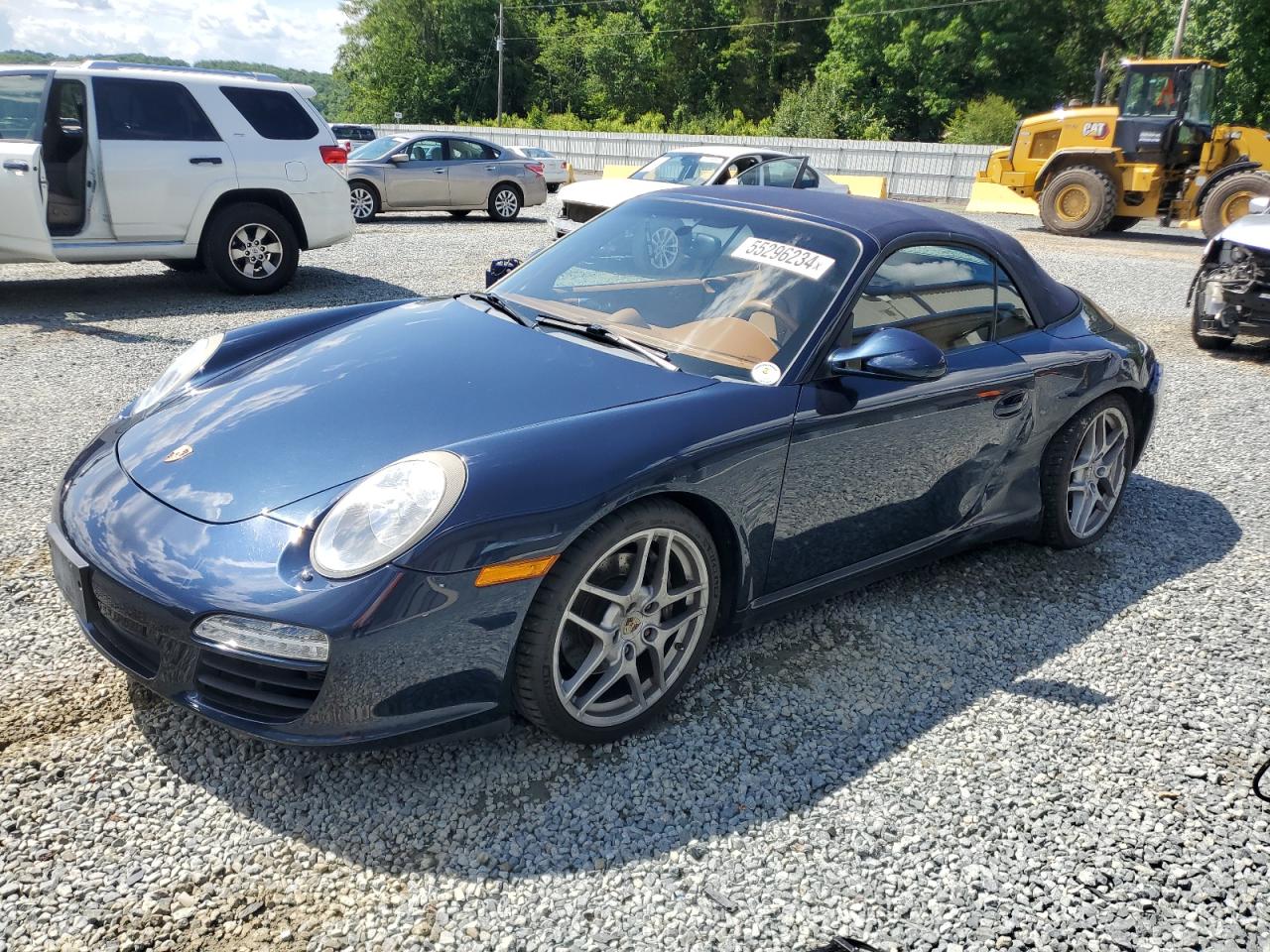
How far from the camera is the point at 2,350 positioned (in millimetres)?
6598

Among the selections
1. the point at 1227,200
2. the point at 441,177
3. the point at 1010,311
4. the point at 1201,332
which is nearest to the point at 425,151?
the point at 441,177

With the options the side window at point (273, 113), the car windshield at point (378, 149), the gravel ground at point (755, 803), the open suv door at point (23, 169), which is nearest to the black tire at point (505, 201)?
the car windshield at point (378, 149)

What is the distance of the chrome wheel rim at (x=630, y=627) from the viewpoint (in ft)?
8.46

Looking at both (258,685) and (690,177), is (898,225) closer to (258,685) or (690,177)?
(258,685)

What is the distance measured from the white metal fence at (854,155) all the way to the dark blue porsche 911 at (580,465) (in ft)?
79.1

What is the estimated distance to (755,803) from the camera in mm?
2533

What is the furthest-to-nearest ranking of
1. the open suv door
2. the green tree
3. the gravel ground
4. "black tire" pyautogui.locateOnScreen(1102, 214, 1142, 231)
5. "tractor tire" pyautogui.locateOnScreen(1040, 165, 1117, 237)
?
the green tree → "black tire" pyautogui.locateOnScreen(1102, 214, 1142, 231) → "tractor tire" pyautogui.locateOnScreen(1040, 165, 1117, 237) → the open suv door → the gravel ground

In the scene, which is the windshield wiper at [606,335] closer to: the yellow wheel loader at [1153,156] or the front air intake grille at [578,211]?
the front air intake grille at [578,211]

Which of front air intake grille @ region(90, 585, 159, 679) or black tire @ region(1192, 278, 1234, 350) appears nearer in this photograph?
front air intake grille @ region(90, 585, 159, 679)

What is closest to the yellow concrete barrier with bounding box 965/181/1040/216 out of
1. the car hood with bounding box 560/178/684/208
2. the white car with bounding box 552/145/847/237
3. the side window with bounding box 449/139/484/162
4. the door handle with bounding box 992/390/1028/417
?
the white car with bounding box 552/145/847/237

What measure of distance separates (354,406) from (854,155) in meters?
30.0

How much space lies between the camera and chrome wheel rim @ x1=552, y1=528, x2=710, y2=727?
8.46ft

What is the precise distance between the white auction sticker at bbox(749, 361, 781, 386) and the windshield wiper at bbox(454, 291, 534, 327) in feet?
2.60

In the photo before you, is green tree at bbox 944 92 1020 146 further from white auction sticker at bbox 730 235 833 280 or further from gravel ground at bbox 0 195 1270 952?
gravel ground at bbox 0 195 1270 952
